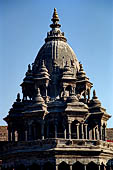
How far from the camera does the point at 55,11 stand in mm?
64188

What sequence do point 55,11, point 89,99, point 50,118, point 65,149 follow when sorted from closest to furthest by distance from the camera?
point 65,149 → point 50,118 → point 89,99 → point 55,11

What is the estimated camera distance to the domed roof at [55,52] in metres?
60.3

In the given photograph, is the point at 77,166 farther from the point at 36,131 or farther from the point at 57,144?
the point at 36,131

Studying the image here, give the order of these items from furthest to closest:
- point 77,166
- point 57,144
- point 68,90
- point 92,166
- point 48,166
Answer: point 68,90 → point 77,166 → point 48,166 → point 92,166 → point 57,144

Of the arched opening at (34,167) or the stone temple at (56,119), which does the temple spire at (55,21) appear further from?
the arched opening at (34,167)

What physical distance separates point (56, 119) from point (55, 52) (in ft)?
30.3

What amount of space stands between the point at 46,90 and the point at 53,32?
27.3 feet

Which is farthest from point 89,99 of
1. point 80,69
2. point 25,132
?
point 25,132

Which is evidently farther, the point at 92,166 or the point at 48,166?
the point at 48,166

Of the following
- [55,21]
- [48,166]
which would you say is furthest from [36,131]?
[55,21]

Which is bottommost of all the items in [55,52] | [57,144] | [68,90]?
[57,144]

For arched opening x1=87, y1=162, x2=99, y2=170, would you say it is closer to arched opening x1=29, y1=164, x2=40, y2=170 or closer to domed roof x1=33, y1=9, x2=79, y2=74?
arched opening x1=29, y1=164, x2=40, y2=170

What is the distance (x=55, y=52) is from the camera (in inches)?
2393

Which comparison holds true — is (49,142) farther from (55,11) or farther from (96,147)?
(55,11)
